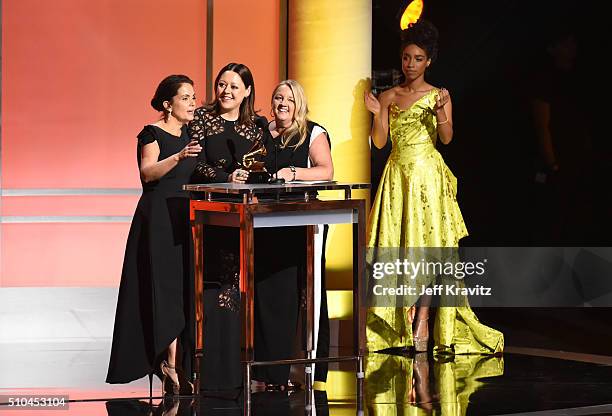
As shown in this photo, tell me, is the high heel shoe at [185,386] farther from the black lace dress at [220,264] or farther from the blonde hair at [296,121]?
the blonde hair at [296,121]

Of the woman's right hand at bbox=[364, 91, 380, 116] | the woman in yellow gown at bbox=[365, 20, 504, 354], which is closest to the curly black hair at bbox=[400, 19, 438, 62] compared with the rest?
the woman in yellow gown at bbox=[365, 20, 504, 354]

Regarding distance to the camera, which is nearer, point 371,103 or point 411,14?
point 371,103

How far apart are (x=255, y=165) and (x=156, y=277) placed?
0.75 meters

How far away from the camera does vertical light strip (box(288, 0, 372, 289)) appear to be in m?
7.87

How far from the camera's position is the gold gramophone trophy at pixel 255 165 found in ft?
18.6

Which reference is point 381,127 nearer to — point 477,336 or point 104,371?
point 477,336

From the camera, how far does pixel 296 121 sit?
6227 millimetres

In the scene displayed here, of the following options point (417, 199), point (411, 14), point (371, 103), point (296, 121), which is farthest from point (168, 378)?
point (411, 14)

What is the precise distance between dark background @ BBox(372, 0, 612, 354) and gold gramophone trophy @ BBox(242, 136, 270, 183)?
10.4 feet

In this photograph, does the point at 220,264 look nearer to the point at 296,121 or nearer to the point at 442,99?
the point at 296,121

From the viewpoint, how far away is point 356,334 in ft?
18.7

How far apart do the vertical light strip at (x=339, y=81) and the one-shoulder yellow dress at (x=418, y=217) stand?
0.45 metres

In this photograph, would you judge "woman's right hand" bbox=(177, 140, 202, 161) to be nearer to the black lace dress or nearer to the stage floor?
the black lace dress

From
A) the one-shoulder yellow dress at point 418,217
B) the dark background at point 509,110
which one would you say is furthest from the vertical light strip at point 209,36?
the dark background at point 509,110
